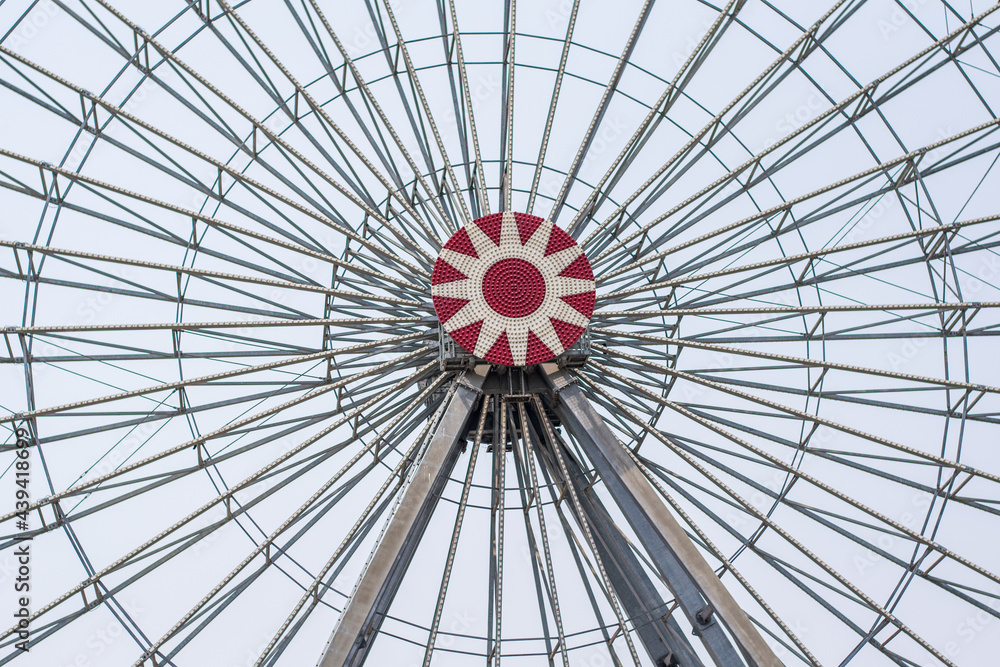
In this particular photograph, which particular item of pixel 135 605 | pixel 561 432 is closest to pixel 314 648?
pixel 135 605

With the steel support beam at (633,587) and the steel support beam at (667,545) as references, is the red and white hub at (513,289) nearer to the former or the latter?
the steel support beam at (667,545)

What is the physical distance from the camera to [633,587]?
24.6 m

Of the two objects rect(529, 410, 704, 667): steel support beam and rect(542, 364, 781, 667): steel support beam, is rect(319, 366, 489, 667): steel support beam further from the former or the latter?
rect(542, 364, 781, 667): steel support beam

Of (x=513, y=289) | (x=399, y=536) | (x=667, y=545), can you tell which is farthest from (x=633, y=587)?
(x=513, y=289)

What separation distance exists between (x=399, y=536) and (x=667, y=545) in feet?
17.6

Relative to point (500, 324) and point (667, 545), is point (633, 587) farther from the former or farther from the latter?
point (500, 324)

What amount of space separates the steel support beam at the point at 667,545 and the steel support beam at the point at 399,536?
84.0 inches

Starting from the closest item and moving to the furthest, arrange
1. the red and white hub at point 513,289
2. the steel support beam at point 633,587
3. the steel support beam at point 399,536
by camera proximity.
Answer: the steel support beam at point 399,536
the steel support beam at point 633,587
the red and white hub at point 513,289

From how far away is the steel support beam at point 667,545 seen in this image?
854 inches

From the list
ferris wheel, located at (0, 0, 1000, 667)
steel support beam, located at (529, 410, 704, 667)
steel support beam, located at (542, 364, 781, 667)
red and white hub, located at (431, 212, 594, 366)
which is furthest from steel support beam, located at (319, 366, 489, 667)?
steel support beam, located at (542, 364, 781, 667)

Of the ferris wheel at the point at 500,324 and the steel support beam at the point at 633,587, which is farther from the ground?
the ferris wheel at the point at 500,324

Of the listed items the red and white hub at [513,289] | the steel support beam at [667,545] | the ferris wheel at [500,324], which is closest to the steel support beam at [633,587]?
the ferris wheel at [500,324]

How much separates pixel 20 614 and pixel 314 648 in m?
10.8

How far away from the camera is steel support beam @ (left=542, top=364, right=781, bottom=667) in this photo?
71.2 feet
